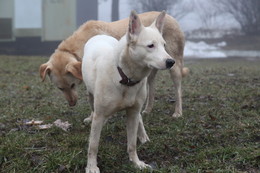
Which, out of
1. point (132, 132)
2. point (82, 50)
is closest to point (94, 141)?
point (132, 132)

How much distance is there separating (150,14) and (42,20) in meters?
14.7

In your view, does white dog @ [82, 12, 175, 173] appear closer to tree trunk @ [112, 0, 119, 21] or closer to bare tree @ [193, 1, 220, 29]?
tree trunk @ [112, 0, 119, 21]

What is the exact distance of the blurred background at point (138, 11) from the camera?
1919 centimetres

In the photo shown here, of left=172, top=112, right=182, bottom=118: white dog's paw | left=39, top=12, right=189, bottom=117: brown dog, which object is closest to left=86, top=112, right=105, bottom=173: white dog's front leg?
left=172, top=112, right=182, bottom=118: white dog's paw

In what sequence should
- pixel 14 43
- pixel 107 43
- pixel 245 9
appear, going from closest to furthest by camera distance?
pixel 107 43 → pixel 14 43 → pixel 245 9

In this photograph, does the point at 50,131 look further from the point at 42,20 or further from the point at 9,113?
the point at 42,20

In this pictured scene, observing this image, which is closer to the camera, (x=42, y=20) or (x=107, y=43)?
(x=107, y=43)

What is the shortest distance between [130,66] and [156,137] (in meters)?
1.14

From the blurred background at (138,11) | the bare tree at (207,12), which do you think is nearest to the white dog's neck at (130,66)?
the blurred background at (138,11)

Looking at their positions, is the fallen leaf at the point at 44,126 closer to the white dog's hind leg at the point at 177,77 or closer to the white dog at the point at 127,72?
the white dog at the point at 127,72

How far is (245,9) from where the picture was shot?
105 ft

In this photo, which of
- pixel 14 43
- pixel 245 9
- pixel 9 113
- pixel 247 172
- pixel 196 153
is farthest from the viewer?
pixel 245 9

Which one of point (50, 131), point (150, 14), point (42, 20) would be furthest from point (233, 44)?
point (50, 131)

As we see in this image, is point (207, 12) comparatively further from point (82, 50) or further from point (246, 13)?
point (82, 50)
